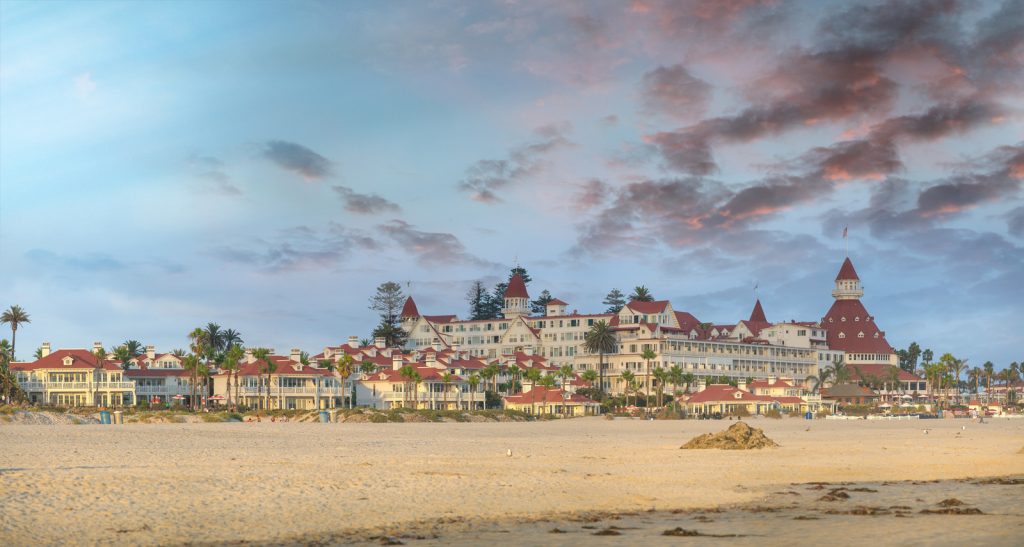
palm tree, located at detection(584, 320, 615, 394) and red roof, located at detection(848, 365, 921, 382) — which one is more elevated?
palm tree, located at detection(584, 320, 615, 394)

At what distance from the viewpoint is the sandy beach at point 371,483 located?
18891 mm

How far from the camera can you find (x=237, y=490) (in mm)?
23547

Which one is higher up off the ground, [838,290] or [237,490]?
[838,290]

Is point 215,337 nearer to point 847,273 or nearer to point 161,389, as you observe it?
point 161,389

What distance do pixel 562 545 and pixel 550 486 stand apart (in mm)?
9262

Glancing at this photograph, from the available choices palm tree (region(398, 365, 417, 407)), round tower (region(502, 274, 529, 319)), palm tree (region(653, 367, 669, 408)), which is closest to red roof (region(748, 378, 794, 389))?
palm tree (region(653, 367, 669, 408))

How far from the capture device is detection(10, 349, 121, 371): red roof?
125 metres

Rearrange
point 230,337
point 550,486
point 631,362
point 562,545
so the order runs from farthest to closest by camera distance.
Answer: point 230,337 < point 631,362 < point 550,486 < point 562,545

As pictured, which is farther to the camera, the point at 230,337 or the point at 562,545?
the point at 230,337

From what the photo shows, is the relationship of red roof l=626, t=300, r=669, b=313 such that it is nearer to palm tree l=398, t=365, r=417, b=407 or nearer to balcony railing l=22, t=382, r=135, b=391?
palm tree l=398, t=365, r=417, b=407

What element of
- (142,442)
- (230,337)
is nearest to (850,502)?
(142,442)

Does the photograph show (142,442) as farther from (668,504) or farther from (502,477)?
(668,504)

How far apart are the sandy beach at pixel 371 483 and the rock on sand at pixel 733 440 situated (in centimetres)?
83

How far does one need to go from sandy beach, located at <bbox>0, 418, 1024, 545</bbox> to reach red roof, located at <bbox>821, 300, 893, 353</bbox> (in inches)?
5870
